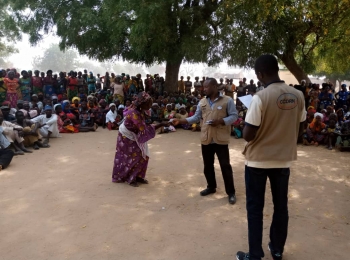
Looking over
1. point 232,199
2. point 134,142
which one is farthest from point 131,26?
point 232,199

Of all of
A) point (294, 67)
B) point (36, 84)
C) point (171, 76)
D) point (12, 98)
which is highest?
point (294, 67)

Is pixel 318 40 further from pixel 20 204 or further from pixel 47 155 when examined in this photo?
pixel 20 204

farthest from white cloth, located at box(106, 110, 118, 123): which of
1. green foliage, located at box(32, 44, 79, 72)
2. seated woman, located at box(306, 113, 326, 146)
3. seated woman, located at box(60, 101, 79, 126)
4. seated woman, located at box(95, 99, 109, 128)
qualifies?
green foliage, located at box(32, 44, 79, 72)

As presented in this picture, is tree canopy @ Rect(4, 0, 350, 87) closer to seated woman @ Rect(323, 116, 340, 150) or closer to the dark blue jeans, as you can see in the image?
seated woman @ Rect(323, 116, 340, 150)

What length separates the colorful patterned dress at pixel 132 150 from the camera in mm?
4551

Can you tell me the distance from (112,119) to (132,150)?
5.20 meters

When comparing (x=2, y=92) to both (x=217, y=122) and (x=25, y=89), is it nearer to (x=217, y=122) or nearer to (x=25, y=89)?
(x=25, y=89)

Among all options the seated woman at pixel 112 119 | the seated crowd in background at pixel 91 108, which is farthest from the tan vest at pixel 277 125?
the seated woman at pixel 112 119

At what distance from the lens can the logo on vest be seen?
2359mm

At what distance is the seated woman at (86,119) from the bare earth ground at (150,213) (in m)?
3.25

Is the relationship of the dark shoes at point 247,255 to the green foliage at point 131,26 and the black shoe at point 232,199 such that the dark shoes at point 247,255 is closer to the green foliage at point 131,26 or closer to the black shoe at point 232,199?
the black shoe at point 232,199

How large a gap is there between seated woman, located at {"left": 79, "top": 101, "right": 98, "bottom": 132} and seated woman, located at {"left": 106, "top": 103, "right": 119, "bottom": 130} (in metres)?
0.40

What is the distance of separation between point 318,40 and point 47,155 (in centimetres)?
956

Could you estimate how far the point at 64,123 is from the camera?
29.9 ft
